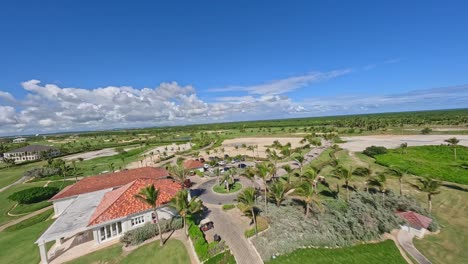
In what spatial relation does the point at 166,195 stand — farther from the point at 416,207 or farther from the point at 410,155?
the point at 410,155

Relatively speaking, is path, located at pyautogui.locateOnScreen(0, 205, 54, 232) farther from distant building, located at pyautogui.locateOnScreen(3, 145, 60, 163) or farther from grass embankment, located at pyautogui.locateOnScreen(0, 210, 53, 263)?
distant building, located at pyautogui.locateOnScreen(3, 145, 60, 163)

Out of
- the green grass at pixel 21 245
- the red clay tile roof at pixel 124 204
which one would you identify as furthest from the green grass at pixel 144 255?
the green grass at pixel 21 245

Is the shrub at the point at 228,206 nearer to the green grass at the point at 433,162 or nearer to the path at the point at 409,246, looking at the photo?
the path at the point at 409,246

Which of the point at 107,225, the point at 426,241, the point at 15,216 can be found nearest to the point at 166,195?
the point at 107,225

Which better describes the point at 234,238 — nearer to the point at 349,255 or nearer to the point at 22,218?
the point at 349,255

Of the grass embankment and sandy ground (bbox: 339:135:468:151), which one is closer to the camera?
Result: the grass embankment

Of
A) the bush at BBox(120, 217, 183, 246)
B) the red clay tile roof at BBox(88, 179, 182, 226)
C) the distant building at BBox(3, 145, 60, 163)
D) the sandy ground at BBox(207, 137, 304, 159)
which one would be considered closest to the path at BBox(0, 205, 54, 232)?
the red clay tile roof at BBox(88, 179, 182, 226)
